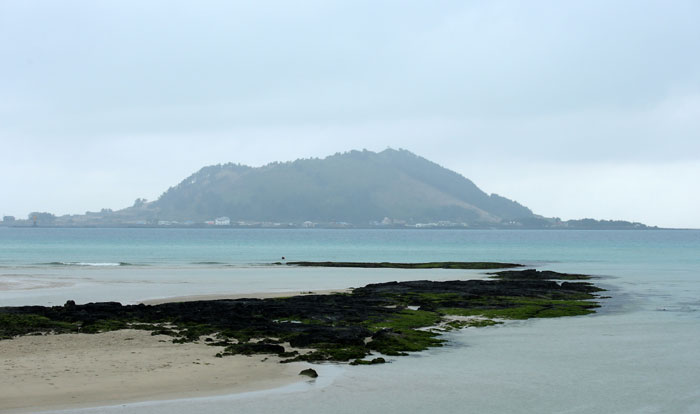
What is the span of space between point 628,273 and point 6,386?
60.8 meters

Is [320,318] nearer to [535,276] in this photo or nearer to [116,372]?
[116,372]

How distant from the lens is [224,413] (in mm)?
15594

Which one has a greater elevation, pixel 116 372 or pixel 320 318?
pixel 320 318

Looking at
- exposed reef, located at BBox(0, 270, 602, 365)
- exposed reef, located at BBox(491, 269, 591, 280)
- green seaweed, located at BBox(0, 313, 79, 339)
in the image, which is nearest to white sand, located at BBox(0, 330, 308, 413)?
exposed reef, located at BBox(0, 270, 602, 365)

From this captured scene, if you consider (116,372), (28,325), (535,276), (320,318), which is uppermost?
(535,276)

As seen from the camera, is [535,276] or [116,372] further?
[535,276]

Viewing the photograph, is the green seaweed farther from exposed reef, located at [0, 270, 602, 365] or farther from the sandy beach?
the sandy beach

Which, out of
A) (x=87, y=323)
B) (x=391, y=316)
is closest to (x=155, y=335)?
(x=87, y=323)

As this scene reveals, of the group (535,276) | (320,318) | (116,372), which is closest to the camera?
(116,372)

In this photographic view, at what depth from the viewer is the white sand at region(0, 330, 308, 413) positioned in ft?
54.4

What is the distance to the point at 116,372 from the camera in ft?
62.3

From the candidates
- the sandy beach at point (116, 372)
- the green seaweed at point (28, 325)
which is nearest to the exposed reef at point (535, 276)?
the green seaweed at point (28, 325)

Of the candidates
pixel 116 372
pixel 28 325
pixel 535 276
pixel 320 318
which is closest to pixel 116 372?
pixel 116 372

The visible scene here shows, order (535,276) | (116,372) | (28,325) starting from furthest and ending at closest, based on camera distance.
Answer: (535,276)
(28,325)
(116,372)
